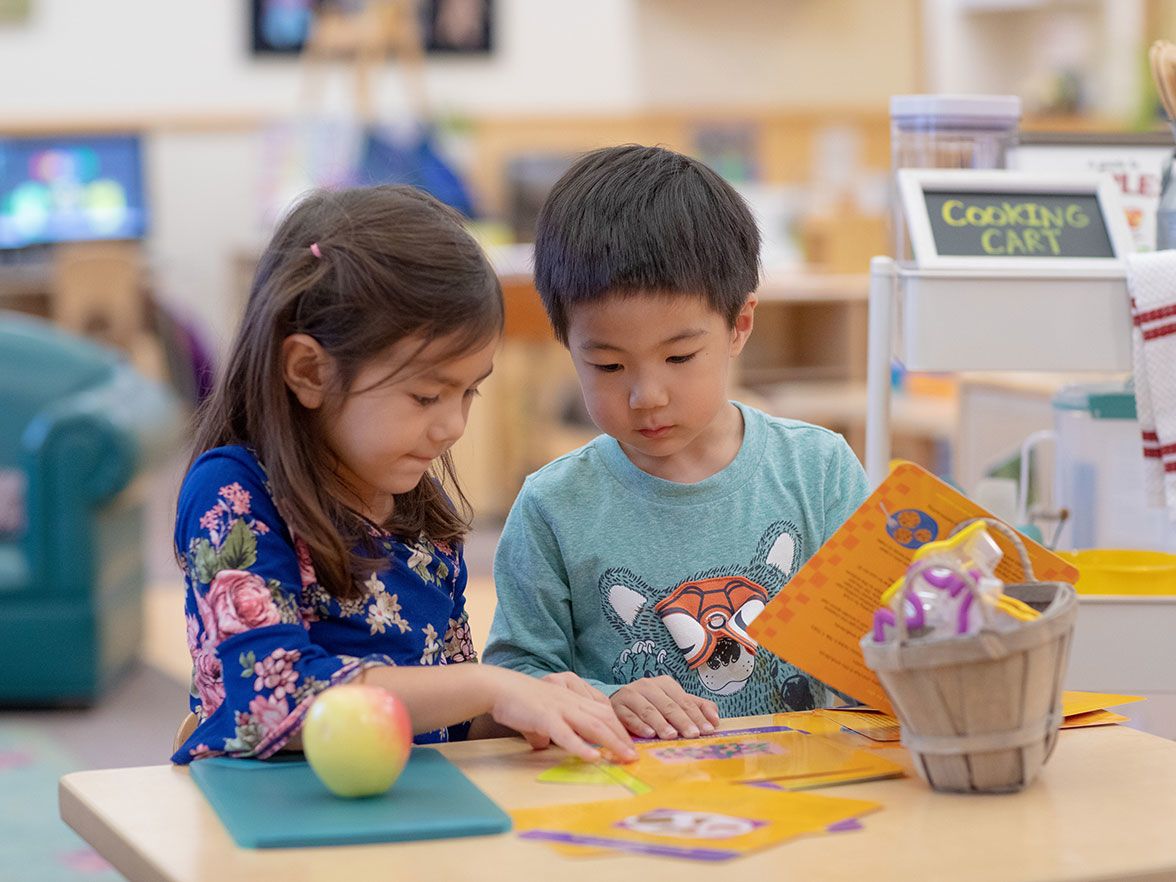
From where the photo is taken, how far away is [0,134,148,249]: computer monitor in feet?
20.5

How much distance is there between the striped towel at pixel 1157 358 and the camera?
4.98 feet

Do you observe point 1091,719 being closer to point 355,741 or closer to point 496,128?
point 355,741

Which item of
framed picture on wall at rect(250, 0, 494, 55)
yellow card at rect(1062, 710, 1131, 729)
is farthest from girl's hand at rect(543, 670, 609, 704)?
framed picture on wall at rect(250, 0, 494, 55)

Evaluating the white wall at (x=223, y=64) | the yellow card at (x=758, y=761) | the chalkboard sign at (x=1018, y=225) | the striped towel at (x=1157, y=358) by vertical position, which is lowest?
the yellow card at (x=758, y=761)

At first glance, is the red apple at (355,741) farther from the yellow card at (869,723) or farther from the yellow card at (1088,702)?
the yellow card at (1088,702)

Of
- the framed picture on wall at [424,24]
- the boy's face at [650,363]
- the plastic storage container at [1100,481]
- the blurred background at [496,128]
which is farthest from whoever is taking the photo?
the framed picture on wall at [424,24]

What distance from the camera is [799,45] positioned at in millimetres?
7027

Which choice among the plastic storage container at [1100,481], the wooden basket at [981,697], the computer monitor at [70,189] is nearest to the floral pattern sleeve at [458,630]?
the wooden basket at [981,697]

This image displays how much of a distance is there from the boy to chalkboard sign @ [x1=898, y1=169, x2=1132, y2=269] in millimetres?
271

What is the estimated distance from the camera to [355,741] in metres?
0.96

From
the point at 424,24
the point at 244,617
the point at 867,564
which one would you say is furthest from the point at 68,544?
the point at 424,24

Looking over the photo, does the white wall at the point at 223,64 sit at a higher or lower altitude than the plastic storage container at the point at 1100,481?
higher

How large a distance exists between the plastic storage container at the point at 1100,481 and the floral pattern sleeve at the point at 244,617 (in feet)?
3.40

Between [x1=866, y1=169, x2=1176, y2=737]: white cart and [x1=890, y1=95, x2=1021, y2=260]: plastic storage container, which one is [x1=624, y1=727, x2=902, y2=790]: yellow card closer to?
[x1=866, y1=169, x2=1176, y2=737]: white cart
